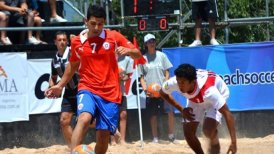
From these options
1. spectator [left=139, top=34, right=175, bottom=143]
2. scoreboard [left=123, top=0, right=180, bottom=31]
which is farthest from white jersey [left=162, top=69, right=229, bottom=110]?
scoreboard [left=123, top=0, right=180, bottom=31]

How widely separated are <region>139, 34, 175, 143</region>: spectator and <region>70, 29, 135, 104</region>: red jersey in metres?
5.60

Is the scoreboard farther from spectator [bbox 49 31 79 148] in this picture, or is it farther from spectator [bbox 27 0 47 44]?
spectator [bbox 49 31 79 148]

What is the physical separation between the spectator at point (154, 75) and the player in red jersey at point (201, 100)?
3898 mm

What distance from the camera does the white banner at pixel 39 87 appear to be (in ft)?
44.4

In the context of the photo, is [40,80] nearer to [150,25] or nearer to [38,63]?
[38,63]

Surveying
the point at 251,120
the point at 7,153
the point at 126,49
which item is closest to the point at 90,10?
the point at 126,49

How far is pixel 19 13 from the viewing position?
14219 mm

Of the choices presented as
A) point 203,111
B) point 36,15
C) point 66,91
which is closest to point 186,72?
point 203,111

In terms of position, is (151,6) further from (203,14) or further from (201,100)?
(201,100)

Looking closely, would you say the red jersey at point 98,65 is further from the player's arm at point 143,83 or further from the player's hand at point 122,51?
the player's arm at point 143,83

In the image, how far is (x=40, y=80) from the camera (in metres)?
13.6

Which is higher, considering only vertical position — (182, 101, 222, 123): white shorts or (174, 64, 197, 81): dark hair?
(174, 64, 197, 81): dark hair

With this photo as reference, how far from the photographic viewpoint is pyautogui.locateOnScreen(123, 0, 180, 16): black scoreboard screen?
1523 centimetres

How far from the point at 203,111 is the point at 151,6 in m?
5.24
